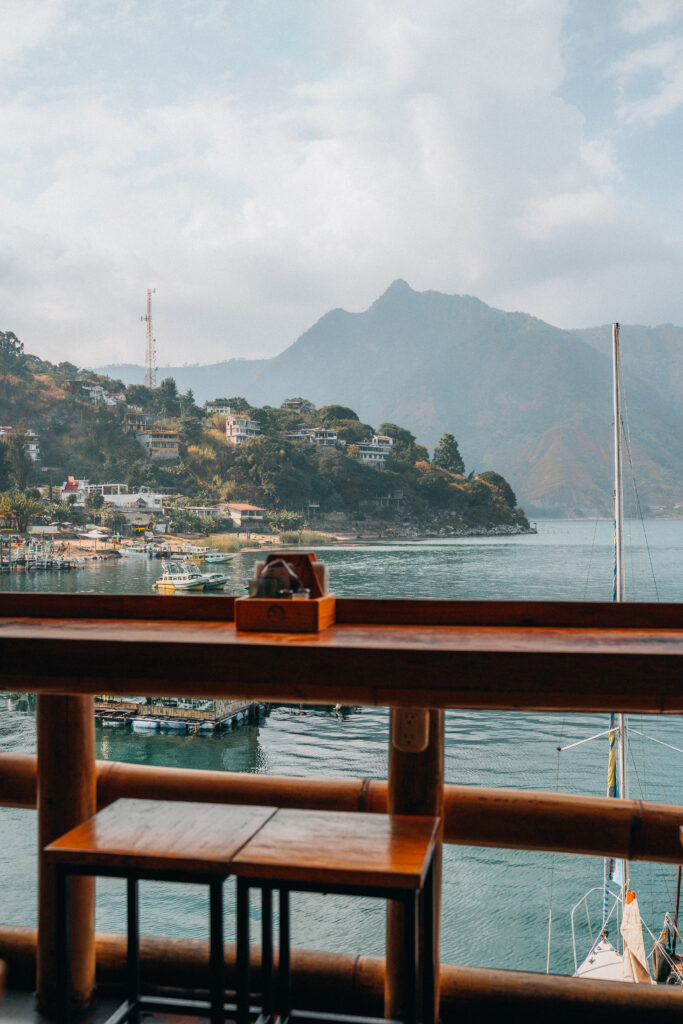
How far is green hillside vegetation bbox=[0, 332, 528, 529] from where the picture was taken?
143 ft

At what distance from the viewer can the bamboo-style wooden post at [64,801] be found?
53.9 inches

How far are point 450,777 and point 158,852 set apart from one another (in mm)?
20290

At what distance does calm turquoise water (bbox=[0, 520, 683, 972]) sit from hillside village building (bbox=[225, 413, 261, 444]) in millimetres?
11774

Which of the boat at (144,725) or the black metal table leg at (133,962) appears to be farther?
the boat at (144,725)

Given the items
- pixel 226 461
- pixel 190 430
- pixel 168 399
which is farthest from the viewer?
pixel 168 399

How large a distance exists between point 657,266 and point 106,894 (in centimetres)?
10204

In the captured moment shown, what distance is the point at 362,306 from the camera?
103250mm

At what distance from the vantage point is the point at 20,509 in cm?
3981

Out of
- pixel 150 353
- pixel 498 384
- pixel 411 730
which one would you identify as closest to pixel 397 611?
pixel 411 730

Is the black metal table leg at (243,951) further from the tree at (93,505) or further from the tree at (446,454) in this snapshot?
the tree at (446,454)

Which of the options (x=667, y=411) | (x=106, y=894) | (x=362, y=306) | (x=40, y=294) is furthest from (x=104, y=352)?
(x=106, y=894)

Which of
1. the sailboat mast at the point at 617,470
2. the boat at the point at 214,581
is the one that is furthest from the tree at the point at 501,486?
the sailboat mast at the point at 617,470

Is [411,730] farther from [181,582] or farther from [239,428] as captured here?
[239,428]

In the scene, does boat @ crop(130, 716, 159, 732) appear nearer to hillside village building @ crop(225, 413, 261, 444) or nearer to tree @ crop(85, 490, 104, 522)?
tree @ crop(85, 490, 104, 522)
